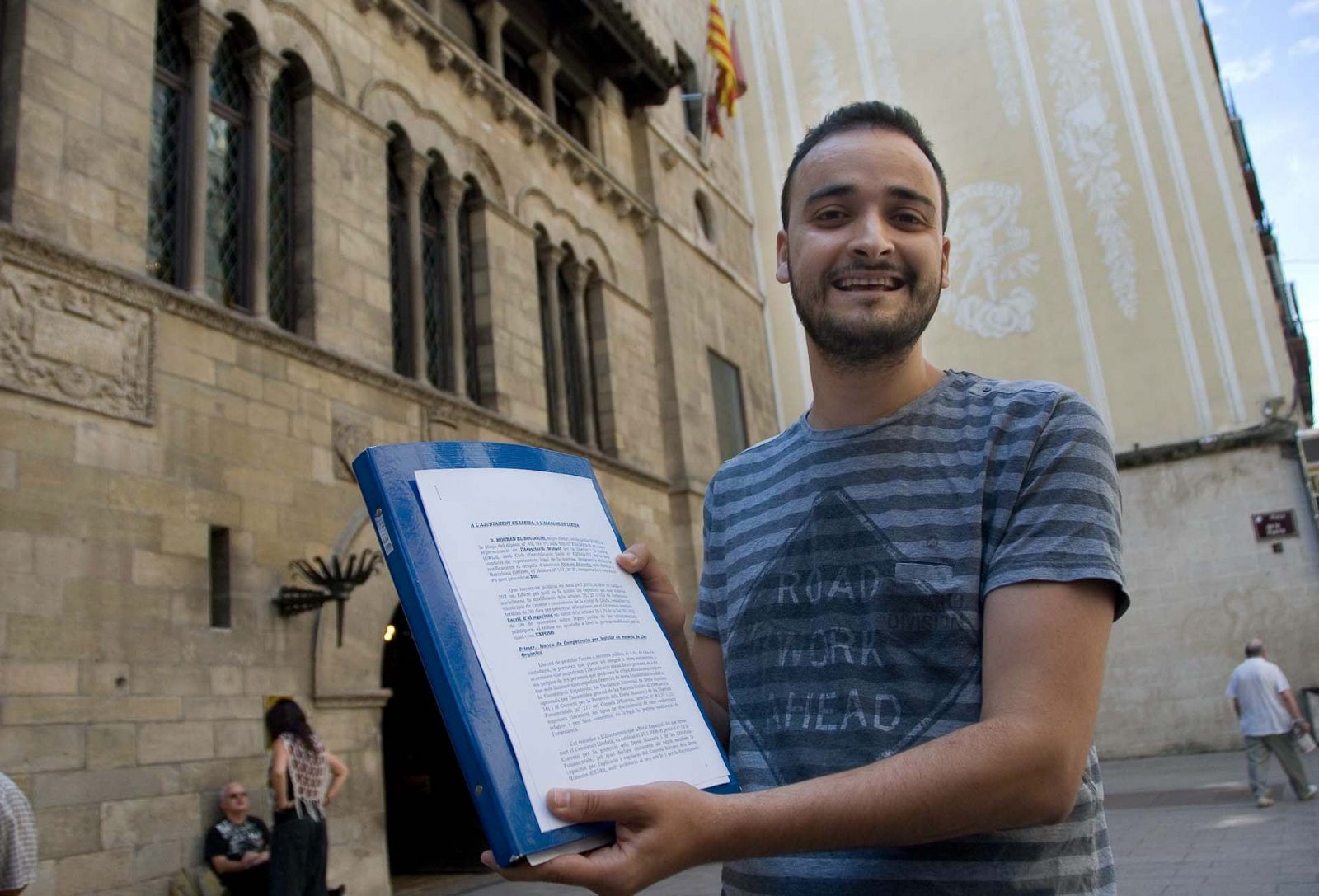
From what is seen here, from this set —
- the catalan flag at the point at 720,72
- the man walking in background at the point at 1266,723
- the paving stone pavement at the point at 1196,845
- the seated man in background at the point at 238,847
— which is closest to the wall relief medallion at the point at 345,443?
the seated man in background at the point at 238,847

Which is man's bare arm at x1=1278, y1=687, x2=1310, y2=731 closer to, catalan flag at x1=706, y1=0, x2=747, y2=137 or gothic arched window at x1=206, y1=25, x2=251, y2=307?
gothic arched window at x1=206, y1=25, x2=251, y2=307

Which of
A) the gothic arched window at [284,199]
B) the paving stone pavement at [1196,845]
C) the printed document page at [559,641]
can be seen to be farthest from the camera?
the gothic arched window at [284,199]

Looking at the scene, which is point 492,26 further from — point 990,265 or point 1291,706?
point 1291,706

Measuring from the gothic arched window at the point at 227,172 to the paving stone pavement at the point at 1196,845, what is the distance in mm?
5901

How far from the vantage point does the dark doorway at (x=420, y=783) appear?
13.8 m

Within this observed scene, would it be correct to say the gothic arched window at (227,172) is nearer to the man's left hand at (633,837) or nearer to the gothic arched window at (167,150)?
the gothic arched window at (167,150)

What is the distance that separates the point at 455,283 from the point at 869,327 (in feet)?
35.3

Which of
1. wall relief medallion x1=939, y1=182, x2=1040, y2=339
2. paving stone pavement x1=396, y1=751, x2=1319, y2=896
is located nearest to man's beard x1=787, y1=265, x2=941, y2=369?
paving stone pavement x1=396, y1=751, x2=1319, y2=896

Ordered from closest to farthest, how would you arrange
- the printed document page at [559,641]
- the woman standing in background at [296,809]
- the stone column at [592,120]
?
the printed document page at [559,641], the woman standing in background at [296,809], the stone column at [592,120]

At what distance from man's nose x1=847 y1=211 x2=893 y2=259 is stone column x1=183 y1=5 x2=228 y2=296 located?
811cm

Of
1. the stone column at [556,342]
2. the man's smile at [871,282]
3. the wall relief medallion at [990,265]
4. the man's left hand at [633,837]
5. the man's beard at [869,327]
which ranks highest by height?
the wall relief medallion at [990,265]

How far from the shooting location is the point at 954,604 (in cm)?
130

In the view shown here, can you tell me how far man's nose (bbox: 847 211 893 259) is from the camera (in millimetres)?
1440

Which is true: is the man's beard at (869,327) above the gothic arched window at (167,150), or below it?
below
